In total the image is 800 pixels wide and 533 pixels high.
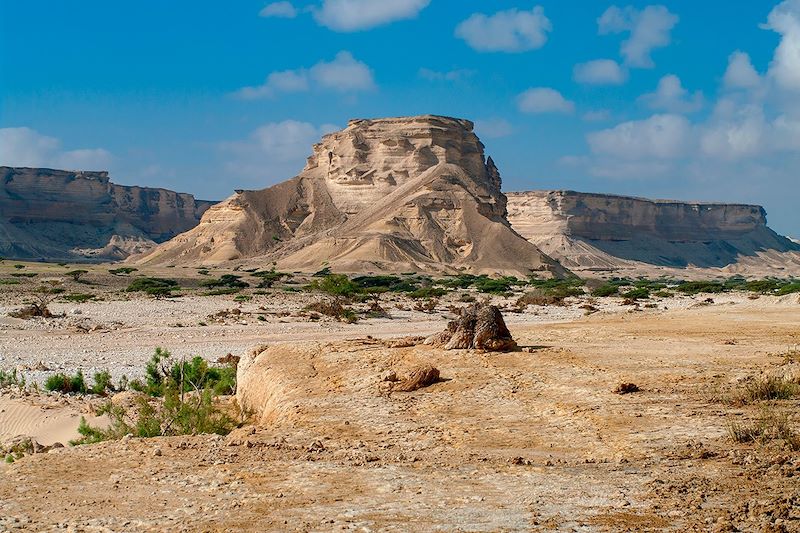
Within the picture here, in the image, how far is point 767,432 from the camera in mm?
7328

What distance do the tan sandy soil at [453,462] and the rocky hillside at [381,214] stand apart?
56.3 m

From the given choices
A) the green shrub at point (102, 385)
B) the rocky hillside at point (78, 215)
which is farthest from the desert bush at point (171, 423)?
the rocky hillside at point (78, 215)

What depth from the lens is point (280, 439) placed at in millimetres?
7988

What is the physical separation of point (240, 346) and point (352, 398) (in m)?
12.0

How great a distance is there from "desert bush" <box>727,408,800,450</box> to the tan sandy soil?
0.13 metres

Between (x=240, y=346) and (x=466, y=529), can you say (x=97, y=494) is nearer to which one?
(x=466, y=529)

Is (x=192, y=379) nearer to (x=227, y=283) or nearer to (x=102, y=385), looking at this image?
(x=102, y=385)

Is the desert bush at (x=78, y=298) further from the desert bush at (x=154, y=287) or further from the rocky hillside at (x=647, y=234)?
the rocky hillside at (x=647, y=234)

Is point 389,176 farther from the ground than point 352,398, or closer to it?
farther from the ground

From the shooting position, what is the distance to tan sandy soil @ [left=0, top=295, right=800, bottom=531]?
216 inches

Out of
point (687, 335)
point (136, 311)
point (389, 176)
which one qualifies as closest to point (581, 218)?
point (389, 176)

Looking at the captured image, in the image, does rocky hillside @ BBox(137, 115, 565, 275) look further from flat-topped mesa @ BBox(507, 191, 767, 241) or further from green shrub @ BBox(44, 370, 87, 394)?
green shrub @ BBox(44, 370, 87, 394)

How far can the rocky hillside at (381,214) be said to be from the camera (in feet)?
240

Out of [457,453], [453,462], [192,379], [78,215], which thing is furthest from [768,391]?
[78,215]
